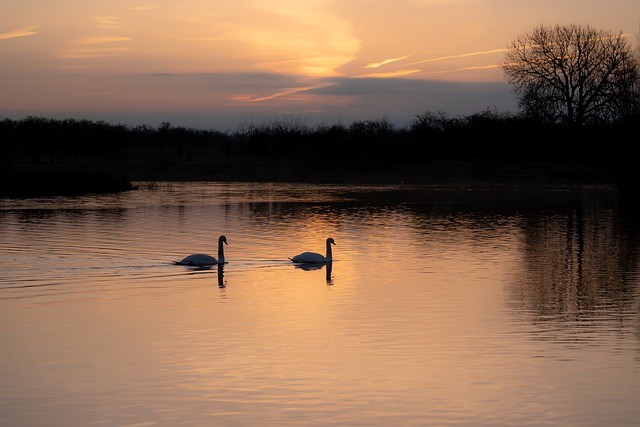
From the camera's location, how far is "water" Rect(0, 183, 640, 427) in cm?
984

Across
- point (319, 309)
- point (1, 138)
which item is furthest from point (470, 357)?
point (1, 138)

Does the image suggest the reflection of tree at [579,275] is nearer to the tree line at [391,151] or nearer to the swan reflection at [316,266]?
the swan reflection at [316,266]

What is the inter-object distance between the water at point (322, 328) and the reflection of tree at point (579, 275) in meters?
0.07

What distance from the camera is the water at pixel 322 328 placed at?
9.84 m

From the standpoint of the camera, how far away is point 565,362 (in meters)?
11.6

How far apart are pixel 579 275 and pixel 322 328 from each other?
775 centimetres

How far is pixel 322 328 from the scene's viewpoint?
1388 centimetres

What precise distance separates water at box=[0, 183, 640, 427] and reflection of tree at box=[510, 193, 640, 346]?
7 centimetres

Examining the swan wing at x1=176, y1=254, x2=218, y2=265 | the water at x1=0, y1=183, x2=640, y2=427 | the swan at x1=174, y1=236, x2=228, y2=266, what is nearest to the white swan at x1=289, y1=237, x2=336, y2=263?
the water at x1=0, y1=183, x2=640, y2=427

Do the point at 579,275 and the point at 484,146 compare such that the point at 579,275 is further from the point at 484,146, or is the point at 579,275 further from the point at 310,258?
the point at 484,146

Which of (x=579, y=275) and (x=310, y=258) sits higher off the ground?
(x=310, y=258)

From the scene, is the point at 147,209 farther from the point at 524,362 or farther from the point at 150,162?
the point at 150,162

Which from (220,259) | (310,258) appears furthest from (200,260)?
(310,258)

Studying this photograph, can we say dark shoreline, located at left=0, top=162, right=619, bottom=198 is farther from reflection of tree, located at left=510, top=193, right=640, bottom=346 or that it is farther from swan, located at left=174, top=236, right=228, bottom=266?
swan, located at left=174, top=236, right=228, bottom=266
